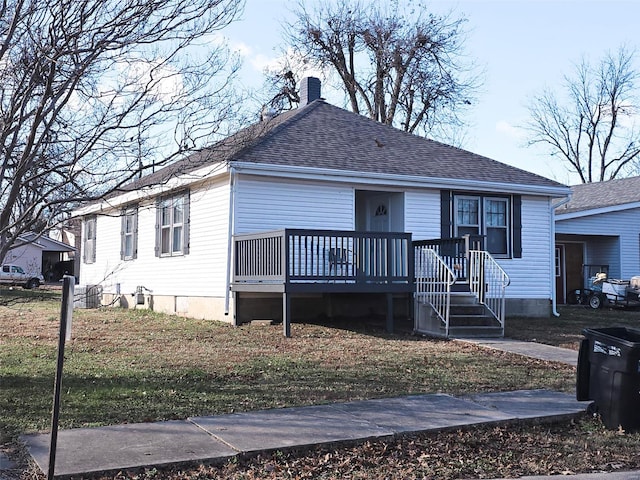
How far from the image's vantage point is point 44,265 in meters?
53.3

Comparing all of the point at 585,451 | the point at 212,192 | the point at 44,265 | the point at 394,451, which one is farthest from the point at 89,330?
the point at 44,265

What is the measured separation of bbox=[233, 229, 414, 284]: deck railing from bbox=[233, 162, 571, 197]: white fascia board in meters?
1.46

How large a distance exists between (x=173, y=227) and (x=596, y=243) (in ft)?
49.6

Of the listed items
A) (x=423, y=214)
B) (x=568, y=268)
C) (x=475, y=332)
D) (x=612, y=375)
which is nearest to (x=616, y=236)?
(x=568, y=268)

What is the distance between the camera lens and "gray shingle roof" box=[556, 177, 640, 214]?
25.1m

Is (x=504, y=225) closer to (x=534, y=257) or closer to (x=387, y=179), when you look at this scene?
(x=534, y=257)

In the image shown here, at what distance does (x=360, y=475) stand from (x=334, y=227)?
33.7 feet

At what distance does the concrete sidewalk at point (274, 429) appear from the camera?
5.23 m

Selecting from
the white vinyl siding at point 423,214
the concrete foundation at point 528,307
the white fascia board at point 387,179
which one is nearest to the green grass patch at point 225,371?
the white fascia board at point 387,179

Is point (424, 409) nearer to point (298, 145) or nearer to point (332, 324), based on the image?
point (332, 324)

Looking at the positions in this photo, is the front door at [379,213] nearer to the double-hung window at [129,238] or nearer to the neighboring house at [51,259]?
the double-hung window at [129,238]

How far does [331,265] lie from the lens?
1305 cm

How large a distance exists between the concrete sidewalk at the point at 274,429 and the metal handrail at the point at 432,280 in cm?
524

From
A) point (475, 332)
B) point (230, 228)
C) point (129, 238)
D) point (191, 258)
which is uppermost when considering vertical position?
point (129, 238)
